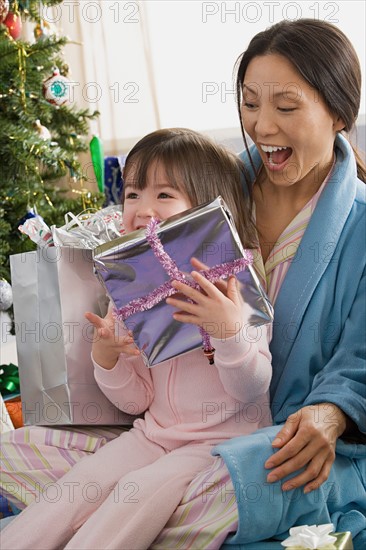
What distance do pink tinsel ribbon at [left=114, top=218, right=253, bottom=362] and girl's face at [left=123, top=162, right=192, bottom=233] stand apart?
0.09m

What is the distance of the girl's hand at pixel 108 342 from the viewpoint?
1295 mm

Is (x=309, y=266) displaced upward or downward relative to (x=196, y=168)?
downward

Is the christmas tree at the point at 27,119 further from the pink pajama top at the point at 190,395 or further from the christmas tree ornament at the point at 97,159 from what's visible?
the pink pajama top at the point at 190,395

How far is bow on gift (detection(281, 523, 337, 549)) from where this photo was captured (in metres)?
0.94

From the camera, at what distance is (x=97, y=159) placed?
2.92 meters

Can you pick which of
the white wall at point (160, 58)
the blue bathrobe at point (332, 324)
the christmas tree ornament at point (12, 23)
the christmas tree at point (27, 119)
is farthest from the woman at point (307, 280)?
the white wall at point (160, 58)

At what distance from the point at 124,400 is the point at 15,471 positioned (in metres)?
0.23

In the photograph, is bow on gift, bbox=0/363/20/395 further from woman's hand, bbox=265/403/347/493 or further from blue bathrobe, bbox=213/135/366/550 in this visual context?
woman's hand, bbox=265/403/347/493

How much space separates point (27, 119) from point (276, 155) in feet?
4.22

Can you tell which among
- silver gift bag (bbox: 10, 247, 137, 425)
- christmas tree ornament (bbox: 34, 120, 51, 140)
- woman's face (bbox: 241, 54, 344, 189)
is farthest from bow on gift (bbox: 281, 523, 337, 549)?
christmas tree ornament (bbox: 34, 120, 51, 140)

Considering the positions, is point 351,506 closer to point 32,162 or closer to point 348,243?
point 348,243

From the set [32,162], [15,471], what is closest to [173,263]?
[15,471]

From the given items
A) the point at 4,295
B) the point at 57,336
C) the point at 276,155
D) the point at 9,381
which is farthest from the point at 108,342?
the point at 9,381

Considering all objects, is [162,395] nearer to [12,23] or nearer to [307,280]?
[307,280]
